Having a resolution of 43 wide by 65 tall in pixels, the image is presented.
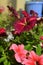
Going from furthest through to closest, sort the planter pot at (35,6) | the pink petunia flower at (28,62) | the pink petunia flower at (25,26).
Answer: the planter pot at (35,6)
the pink petunia flower at (25,26)
the pink petunia flower at (28,62)

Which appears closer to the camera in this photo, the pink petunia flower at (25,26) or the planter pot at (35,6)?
the pink petunia flower at (25,26)

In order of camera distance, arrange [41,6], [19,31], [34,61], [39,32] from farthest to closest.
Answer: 1. [41,6]
2. [39,32]
3. [19,31]
4. [34,61]

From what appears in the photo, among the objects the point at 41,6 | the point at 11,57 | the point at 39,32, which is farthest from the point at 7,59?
the point at 41,6

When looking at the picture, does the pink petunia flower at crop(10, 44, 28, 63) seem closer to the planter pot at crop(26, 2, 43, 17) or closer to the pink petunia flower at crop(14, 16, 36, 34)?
the pink petunia flower at crop(14, 16, 36, 34)

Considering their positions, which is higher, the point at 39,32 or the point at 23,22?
the point at 23,22

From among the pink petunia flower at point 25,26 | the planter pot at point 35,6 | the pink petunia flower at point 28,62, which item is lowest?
the planter pot at point 35,6

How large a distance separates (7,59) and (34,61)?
0.36 feet

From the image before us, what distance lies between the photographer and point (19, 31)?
3.33ft

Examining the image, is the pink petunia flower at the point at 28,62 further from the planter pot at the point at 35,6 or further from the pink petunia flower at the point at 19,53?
the planter pot at the point at 35,6

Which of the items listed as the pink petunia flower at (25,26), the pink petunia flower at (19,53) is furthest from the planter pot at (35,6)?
the pink petunia flower at (19,53)

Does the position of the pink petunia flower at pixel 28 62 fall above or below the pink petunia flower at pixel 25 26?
below

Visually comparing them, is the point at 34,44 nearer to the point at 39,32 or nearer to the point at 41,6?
the point at 39,32

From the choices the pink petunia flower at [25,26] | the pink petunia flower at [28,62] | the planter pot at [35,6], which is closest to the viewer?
the pink petunia flower at [28,62]

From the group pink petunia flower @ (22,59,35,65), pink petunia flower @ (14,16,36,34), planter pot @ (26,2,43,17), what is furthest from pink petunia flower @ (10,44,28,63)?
planter pot @ (26,2,43,17)
